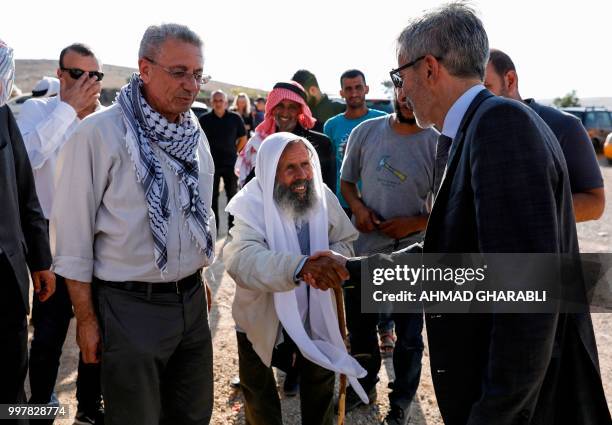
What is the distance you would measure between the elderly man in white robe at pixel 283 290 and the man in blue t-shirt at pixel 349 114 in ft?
6.45

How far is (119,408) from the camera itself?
2361 mm

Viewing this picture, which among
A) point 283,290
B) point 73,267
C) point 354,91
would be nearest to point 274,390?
point 283,290

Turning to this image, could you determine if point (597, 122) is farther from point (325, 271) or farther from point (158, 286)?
point (158, 286)

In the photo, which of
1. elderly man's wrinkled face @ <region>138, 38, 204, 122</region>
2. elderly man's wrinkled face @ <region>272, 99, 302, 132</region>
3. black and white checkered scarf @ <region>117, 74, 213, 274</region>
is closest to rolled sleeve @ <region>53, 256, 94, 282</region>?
black and white checkered scarf @ <region>117, 74, 213, 274</region>

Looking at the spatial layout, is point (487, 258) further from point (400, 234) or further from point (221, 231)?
point (221, 231)

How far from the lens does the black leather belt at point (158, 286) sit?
93.1 inches

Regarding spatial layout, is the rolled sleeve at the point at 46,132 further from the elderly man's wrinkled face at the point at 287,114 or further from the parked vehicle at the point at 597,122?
the parked vehicle at the point at 597,122

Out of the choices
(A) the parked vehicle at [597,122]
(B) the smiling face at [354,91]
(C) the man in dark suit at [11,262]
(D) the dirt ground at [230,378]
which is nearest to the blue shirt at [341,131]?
(B) the smiling face at [354,91]

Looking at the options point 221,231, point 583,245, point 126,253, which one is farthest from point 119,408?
point 583,245

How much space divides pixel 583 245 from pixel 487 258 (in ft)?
25.0

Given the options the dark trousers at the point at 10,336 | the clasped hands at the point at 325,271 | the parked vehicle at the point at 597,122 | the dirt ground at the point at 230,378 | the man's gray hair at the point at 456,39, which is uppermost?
the parked vehicle at the point at 597,122

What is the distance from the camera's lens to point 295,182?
2988 millimetres

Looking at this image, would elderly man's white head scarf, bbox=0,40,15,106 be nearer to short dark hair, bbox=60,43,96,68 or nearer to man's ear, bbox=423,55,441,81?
short dark hair, bbox=60,43,96,68

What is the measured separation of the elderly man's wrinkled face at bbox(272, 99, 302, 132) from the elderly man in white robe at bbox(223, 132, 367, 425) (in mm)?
1526
